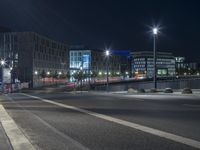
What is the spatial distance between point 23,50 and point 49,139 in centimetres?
13537

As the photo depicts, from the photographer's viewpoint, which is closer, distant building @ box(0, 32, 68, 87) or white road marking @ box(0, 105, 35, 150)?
white road marking @ box(0, 105, 35, 150)

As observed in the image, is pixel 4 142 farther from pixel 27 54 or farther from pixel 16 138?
pixel 27 54

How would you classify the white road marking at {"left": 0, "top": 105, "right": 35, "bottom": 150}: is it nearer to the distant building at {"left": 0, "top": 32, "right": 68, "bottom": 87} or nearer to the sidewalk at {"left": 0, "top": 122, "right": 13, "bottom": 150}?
the sidewalk at {"left": 0, "top": 122, "right": 13, "bottom": 150}

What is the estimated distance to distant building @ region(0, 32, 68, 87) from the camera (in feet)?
464

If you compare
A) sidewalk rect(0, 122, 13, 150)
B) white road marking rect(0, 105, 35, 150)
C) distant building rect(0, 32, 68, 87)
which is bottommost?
sidewalk rect(0, 122, 13, 150)

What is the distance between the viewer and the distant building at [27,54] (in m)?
142

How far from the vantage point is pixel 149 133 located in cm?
1051

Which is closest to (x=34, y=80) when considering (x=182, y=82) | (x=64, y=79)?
(x=64, y=79)

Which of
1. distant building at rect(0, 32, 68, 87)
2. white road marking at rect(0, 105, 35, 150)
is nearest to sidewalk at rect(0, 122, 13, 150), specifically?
white road marking at rect(0, 105, 35, 150)

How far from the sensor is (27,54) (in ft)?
465

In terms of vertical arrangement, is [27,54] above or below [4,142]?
above

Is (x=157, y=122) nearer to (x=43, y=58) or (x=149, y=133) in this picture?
(x=149, y=133)

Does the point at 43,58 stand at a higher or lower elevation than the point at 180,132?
higher

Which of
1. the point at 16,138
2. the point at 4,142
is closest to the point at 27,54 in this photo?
the point at 16,138
